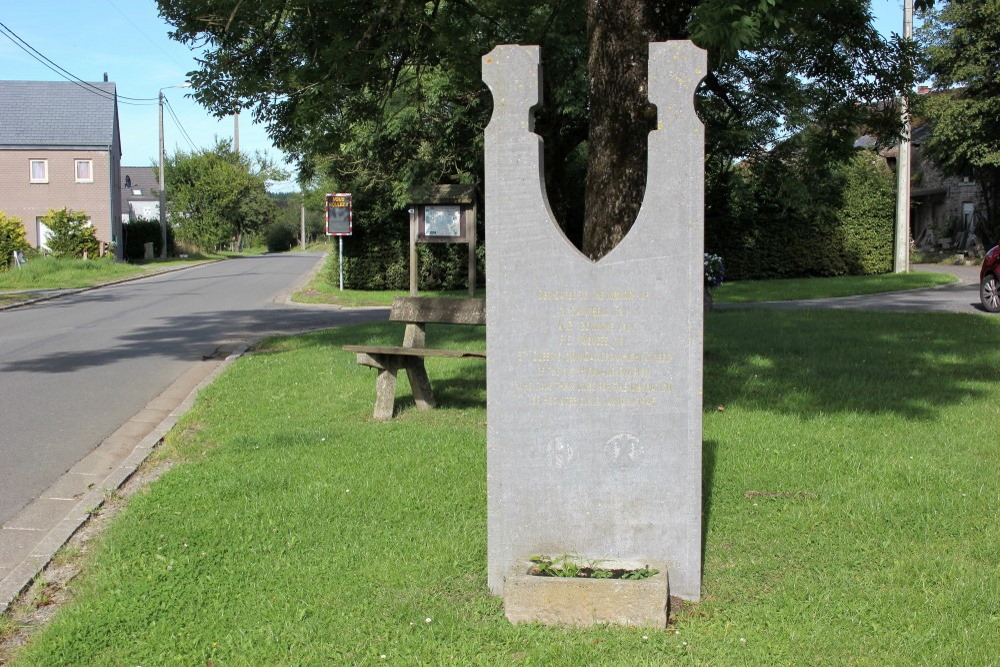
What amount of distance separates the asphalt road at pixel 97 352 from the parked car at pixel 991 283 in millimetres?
11019

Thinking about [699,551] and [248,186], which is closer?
[699,551]

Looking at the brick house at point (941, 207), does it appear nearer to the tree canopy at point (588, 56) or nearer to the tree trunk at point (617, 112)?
the tree canopy at point (588, 56)

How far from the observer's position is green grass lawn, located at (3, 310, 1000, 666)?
12.3ft

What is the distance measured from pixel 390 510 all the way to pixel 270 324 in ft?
40.3

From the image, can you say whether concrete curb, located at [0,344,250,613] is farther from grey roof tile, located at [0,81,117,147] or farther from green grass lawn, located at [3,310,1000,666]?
grey roof tile, located at [0,81,117,147]

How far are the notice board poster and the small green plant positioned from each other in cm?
2053

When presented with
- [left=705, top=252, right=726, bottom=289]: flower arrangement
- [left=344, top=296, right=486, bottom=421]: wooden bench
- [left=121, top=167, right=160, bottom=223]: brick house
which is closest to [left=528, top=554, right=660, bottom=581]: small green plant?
[left=344, top=296, right=486, bottom=421]: wooden bench

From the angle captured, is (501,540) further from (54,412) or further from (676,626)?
(54,412)

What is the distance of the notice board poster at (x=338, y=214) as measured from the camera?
23891 millimetres

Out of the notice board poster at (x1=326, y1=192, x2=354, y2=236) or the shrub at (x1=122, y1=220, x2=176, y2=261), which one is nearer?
the notice board poster at (x1=326, y1=192, x2=354, y2=236)

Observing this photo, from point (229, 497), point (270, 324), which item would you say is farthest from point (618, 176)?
point (270, 324)

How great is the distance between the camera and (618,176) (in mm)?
7086

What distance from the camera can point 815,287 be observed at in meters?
23.4

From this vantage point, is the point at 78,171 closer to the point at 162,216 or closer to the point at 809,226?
the point at 162,216
